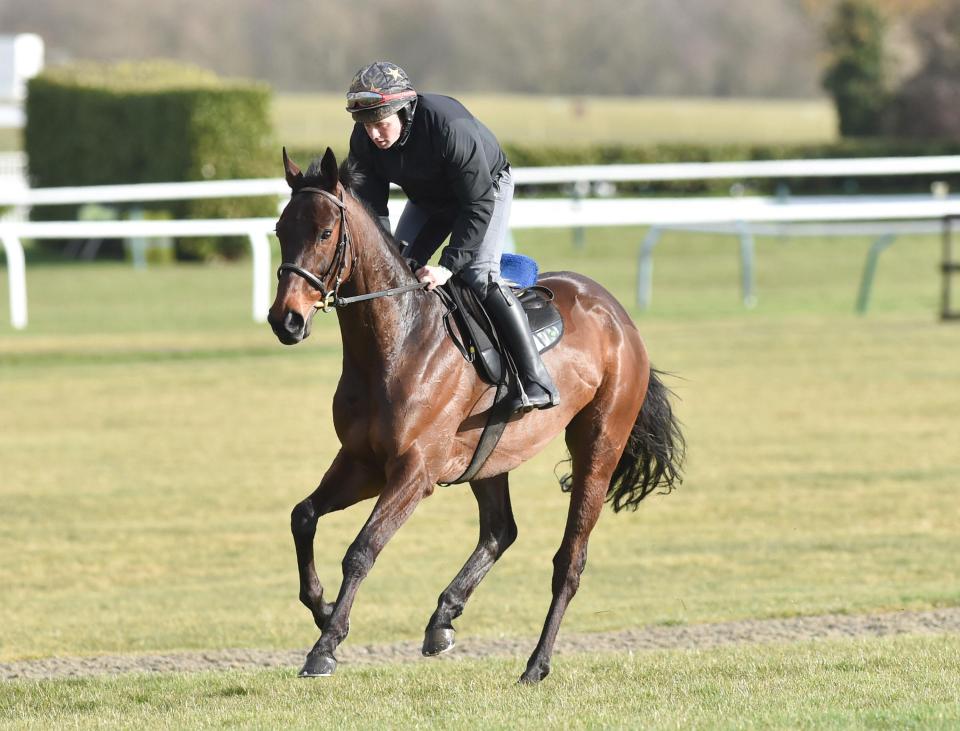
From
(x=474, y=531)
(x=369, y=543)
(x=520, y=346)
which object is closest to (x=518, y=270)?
(x=520, y=346)

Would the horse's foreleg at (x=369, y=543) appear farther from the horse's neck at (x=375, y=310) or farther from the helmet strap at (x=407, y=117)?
the helmet strap at (x=407, y=117)

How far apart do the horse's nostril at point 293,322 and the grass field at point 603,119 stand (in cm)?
3359

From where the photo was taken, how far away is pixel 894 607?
779 cm

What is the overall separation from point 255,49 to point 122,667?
6142cm

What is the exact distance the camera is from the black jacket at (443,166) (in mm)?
5699

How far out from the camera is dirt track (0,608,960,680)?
670cm

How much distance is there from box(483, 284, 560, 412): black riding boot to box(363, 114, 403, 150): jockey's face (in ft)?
2.30

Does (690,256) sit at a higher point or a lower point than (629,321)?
lower

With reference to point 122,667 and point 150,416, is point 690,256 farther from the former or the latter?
point 122,667

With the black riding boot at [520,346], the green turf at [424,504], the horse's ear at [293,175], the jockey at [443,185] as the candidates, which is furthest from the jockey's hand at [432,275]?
the green turf at [424,504]

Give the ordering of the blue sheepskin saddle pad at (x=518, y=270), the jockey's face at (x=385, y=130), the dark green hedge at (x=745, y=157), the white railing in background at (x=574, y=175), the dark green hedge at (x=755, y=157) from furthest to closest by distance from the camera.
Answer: the dark green hedge at (x=755, y=157), the dark green hedge at (x=745, y=157), the white railing in background at (x=574, y=175), the blue sheepskin saddle pad at (x=518, y=270), the jockey's face at (x=385, y=130)

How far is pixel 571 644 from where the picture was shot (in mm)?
7250

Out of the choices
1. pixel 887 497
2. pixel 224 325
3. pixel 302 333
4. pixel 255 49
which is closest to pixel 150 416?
pixel 224 325

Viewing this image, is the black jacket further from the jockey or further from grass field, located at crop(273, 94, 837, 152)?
grass field, located at crop(273, 94, 837, 152)
